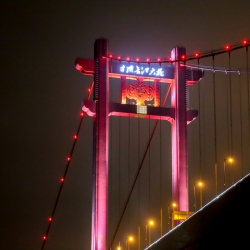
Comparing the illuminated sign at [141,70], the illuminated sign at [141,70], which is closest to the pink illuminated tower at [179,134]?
the illuminated sign at [141,70]

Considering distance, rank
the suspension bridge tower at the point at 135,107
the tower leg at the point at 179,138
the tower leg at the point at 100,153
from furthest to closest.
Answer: the tower leg at the point at 179,138 → the suspension bridge tower at the point at 135,107 → the tower leg at the point at 100,153

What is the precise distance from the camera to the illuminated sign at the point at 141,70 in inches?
983

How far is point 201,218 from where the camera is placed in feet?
16.2

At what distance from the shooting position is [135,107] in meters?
24.4

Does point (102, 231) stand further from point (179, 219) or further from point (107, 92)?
point (107, 92)

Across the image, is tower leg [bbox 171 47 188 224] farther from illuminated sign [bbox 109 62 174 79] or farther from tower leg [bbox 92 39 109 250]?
tower leg [bbox 92 39 109 250]

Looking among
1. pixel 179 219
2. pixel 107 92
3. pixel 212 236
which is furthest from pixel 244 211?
pixel 107 92

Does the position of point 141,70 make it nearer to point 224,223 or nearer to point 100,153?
point 100,153

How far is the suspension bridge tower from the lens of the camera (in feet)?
75.4

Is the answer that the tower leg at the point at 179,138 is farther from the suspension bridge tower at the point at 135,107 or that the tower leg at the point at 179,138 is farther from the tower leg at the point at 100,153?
the tower leg at the point at 100,153

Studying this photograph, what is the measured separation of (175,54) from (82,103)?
4.53 metres

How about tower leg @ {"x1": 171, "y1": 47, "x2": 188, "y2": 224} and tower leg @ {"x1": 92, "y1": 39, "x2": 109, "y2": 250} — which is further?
tower leg @ {"x1": 171, "y1": 47, "x2": 188, "y2": 224}

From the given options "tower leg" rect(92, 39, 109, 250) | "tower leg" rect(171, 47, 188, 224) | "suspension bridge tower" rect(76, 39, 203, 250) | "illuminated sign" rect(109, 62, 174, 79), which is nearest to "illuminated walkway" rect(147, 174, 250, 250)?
"suspension bridge tower" rect(76, 39, 203, 250)

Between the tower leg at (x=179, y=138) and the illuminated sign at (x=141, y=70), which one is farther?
the illuminated sign at (x=141, y=70)
